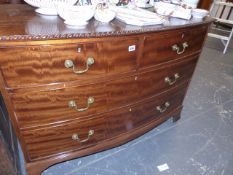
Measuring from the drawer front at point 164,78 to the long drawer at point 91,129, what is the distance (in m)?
0.06

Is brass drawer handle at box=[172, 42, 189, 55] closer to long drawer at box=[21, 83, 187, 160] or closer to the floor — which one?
long drawer at box=[21, 83, 187, 160]

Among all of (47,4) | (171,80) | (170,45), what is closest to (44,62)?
(47,4)

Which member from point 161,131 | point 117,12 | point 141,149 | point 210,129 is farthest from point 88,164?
point 210,129

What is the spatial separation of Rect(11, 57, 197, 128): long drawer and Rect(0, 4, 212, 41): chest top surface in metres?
0.24

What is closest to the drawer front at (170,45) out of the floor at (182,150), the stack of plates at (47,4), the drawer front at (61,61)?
the drawer front at (61,61)

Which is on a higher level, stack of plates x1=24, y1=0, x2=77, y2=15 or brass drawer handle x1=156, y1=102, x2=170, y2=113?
stack of plates x1=24, y1=0, x2=77, y2=15

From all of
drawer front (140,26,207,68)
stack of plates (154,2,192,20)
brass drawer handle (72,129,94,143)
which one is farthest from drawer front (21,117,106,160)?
stack of plates (154,2,192,20)

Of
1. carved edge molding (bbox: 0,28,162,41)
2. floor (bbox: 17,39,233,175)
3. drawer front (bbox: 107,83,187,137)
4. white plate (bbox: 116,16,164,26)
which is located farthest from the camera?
floor (bbox: 17,39,233,175)

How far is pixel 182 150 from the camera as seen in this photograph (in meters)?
1.40

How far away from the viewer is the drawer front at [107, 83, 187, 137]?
1.11 meters

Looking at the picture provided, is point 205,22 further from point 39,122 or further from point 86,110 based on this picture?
point 39,122

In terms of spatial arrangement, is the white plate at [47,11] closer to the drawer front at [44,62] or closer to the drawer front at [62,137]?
the drawer front at [44,62]

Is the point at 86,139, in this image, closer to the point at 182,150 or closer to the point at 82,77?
the point at 82,77

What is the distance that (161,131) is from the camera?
1556 millimetres
